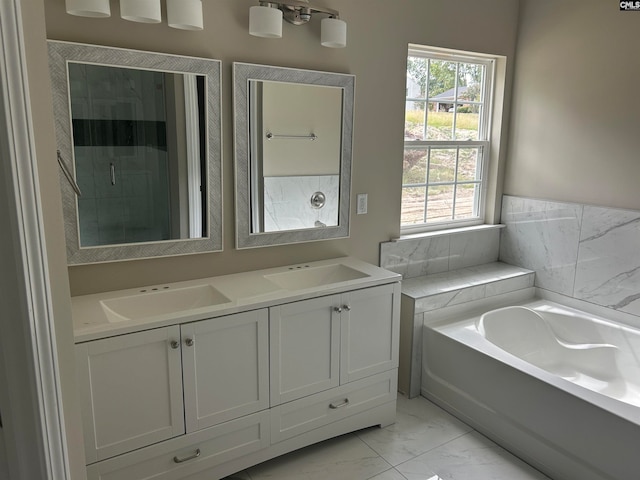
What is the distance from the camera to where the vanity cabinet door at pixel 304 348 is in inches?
84.0

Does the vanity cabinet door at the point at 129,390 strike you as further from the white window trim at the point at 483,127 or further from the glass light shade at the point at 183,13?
the white window trim at the point at 483,127

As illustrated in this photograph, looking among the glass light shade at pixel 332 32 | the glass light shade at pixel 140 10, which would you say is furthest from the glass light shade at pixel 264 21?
the glass light shade at pixel 140 10

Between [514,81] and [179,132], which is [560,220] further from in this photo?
[179,132]

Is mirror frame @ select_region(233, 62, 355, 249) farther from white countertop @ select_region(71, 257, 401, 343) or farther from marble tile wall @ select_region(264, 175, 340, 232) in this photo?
white countertop @ select_region(71, 257, 401, 343)

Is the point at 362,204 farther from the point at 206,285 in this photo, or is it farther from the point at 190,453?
the point at 190,453

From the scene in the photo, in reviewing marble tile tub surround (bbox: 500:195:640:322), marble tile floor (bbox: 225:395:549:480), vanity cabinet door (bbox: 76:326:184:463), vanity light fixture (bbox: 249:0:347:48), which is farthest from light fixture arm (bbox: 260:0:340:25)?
marble tile floor (bbox: 225:395:549:480)

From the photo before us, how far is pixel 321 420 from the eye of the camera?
234cm

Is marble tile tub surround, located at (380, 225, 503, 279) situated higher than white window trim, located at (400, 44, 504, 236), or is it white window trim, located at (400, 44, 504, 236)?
white window trim, located at (400, 44, 504, 236)

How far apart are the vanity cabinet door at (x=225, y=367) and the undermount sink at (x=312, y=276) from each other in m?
0.46

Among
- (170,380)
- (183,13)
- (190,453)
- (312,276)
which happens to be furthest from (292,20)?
(190,453)

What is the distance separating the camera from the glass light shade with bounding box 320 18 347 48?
7.98ft

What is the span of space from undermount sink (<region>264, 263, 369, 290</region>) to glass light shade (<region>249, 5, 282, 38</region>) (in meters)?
1.18

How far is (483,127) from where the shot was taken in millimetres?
3482

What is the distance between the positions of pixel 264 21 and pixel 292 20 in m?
0.24
